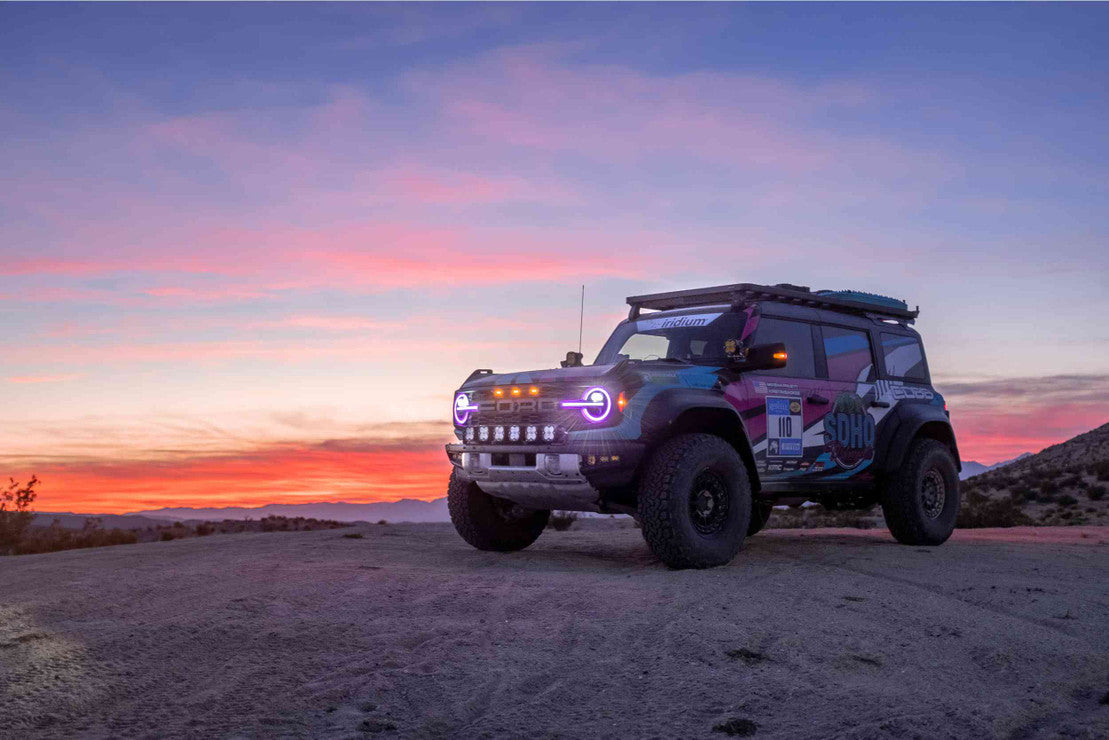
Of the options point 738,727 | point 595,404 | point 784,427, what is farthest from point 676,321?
point 738,727

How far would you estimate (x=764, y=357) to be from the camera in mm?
8625

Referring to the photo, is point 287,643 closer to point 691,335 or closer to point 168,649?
point 168,649

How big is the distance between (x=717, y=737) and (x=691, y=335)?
5719mm

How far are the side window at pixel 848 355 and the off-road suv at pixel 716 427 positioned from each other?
0.06 ft

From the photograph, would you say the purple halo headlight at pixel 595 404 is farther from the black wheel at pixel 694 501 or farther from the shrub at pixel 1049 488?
the shrub at pixel 1049 488

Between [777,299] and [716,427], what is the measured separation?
1.79 meters

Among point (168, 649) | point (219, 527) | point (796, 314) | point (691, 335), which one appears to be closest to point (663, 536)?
point (691, 335)

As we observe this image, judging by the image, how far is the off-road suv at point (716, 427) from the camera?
8.09 m

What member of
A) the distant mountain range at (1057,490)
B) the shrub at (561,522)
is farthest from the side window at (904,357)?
the distant mountain range at (1057,490)

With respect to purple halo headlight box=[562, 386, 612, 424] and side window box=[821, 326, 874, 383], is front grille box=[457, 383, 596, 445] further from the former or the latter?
side window box=[821, 326, 874, 383]

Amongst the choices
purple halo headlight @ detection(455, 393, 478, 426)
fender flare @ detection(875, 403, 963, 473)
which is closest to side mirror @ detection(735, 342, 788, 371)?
purple halo headlight @ detection(455, 393, 478, 426)

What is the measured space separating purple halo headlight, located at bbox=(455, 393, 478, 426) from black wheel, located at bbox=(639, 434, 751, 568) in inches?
76.3

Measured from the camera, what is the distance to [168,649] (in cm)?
553

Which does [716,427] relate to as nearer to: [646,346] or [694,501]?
[694,501]
